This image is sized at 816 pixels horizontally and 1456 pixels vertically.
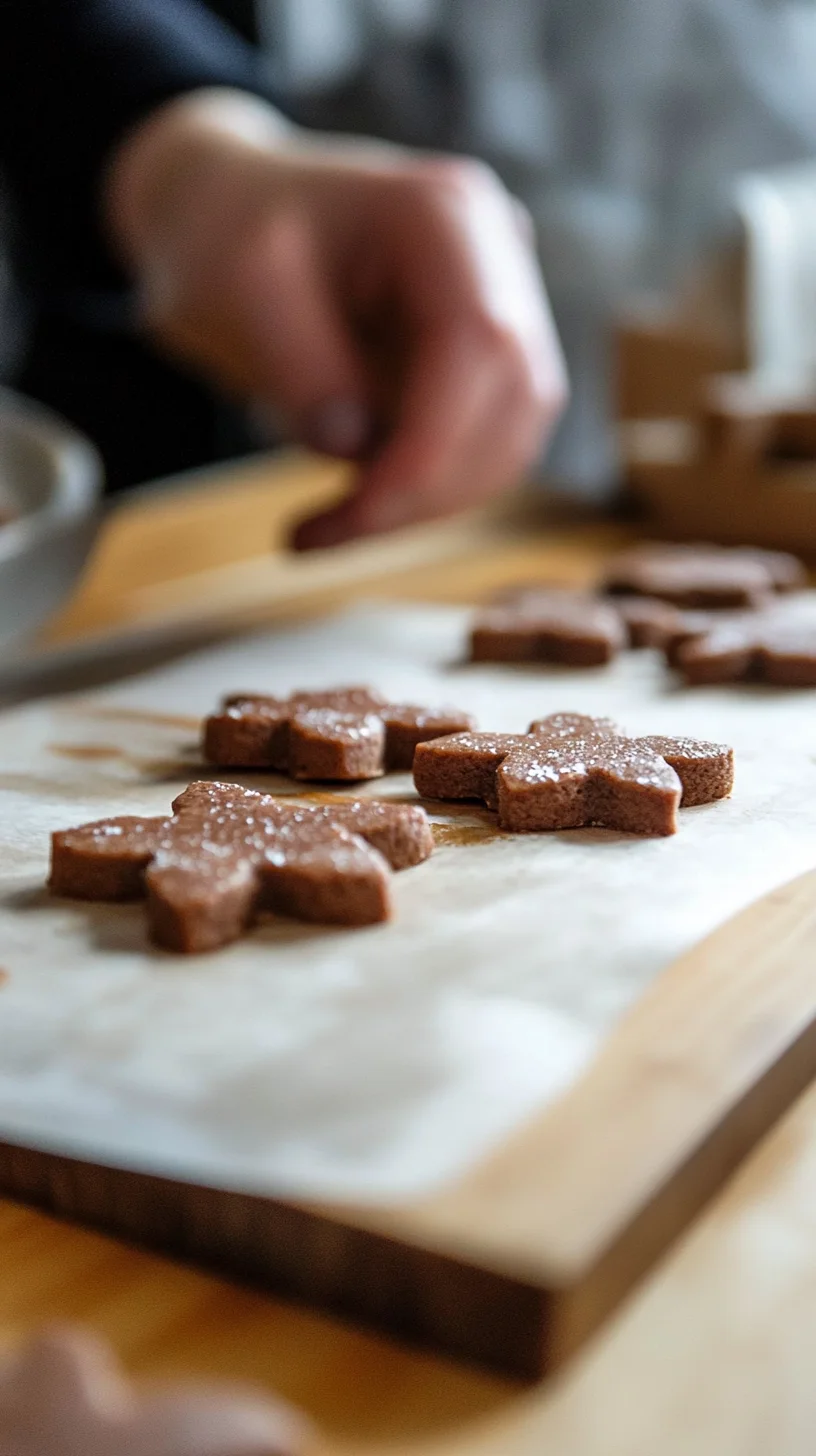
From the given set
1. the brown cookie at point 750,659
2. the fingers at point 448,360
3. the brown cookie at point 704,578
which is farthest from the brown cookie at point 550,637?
the fingers at point 448,360

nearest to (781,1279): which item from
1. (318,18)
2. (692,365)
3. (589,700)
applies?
(589,700)

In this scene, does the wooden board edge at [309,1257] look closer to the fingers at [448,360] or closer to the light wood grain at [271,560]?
the light wood grain at [271,560]

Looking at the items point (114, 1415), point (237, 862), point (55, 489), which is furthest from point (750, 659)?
point (114, 1415)

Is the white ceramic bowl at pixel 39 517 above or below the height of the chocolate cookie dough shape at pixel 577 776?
below

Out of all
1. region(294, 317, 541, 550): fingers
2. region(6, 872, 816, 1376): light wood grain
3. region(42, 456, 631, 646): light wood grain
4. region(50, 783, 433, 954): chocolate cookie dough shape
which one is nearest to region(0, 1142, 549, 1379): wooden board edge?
region(6, 872, 816, 1376): light wood grain

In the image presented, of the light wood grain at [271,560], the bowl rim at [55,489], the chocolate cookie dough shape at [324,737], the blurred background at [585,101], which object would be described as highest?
the blurred background at [585,101]

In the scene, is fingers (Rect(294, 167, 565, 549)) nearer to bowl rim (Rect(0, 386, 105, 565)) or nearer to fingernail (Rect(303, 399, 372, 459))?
fingernail (Rect(303, 399, 372, 459))

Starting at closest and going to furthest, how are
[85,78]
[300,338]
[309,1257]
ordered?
[309,1257] < [300,338] < [85,78]

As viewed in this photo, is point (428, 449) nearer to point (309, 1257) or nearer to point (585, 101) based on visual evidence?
point (309, 1257)
